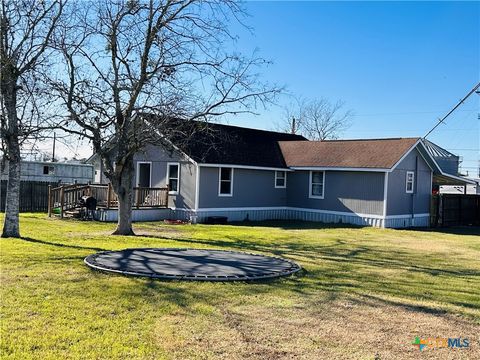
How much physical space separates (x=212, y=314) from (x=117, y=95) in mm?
Result: 9131

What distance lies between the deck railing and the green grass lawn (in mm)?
8407

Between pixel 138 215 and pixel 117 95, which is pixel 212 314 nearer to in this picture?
pixel 117 95

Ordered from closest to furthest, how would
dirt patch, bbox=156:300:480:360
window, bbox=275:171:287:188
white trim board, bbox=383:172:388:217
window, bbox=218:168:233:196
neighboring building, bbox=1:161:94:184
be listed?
dirt patch, bbox=156:300:480:360 → white trim board, bbox=383:172:388:217 → window, bbox=218:168:233:196 → window, bbox=275:171:287:188 → neighboring building, bbox=1:161:94:184

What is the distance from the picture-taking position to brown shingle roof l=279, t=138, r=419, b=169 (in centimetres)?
2133

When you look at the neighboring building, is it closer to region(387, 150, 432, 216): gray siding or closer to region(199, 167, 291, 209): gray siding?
region(199, 167, 291, 209): gray siding

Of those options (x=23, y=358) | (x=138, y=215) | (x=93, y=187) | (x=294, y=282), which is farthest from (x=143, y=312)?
(x=93, y=187)

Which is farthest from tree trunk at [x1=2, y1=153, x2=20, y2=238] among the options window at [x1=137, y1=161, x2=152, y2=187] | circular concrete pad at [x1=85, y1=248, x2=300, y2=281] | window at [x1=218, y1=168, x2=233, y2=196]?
window at [x1=137, y1=161, x2=152, y2=187]

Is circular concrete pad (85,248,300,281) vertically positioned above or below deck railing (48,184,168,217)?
below

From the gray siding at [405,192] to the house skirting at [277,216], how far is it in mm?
345

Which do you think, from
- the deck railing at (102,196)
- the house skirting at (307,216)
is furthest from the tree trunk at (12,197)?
the house skirting at (307,216)

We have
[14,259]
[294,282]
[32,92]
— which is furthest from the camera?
[32,92]

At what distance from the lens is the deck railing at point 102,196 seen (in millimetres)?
20156

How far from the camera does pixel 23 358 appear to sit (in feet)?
14.6

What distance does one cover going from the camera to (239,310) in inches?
254
